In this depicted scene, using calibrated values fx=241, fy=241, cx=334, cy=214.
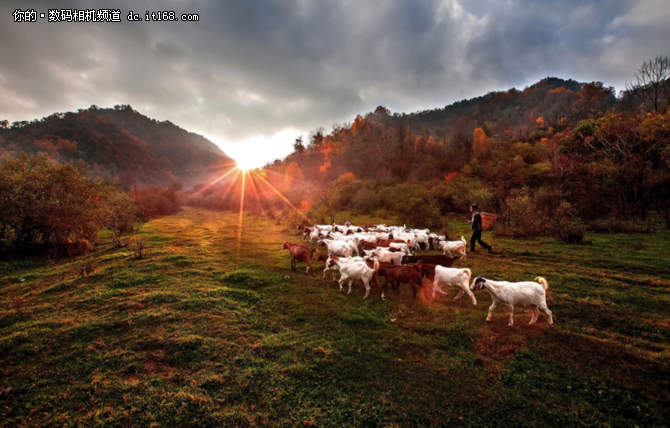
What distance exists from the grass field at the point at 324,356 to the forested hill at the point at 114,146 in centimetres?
A: 7072

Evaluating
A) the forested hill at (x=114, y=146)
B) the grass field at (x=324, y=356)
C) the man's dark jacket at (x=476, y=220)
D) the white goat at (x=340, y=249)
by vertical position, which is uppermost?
the forested hill at (x=114, y=146)

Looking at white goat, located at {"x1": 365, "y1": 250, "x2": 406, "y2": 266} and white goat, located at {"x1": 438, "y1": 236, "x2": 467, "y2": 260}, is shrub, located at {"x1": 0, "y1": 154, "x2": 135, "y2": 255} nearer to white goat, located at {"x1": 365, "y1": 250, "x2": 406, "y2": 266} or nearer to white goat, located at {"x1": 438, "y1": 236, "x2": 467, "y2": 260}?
white goat, located at {"x1": 365, "y1": 250, "x2": 406, "y2": 266}

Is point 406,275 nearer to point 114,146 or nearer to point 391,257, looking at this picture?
point 391,257

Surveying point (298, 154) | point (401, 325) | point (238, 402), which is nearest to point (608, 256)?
point (401, 325)

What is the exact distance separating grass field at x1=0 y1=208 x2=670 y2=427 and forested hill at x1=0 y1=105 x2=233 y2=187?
70.7 meters

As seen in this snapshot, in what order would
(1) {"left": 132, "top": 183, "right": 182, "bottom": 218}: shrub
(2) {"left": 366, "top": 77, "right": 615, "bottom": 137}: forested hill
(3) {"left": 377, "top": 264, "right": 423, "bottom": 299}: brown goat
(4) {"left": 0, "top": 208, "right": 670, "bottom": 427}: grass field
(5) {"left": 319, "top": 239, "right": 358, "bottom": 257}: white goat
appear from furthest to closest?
(2) {"left": 366, "top": 77, "right": 615, "bottom": 137}: forested hill < (1) {"left": 132, "top": 183, "right": 182, "bottom": 218}: shrub < (5) {"left": 319, "top": 239, "right": 358, "bottom": 257}: white goat < (3) {"left": 377, "top": 264, "right": 423, "bottom": 299}: brown goat < (4) {"left": 0, "top": 208, "right": 670, "bottom": 427}: grass field

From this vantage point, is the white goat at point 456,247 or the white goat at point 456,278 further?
the white goat at point 456,247

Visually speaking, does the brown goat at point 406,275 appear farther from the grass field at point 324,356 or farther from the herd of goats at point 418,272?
the grass field at point 324,356

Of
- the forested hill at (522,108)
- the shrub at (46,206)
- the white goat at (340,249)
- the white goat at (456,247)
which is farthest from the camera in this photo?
the forested hill at (522,108)

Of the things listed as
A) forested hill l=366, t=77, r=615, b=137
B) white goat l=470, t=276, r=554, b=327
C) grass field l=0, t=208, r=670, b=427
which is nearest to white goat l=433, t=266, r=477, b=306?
grass field l=0, t=208, r=670, b=427

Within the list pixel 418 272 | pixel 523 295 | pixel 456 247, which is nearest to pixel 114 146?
pixel 456 247

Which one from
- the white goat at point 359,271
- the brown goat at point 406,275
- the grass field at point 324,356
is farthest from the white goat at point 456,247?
the white goat at point 359,271

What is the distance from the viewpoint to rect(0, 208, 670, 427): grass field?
152 inches

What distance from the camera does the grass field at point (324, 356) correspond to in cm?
387
